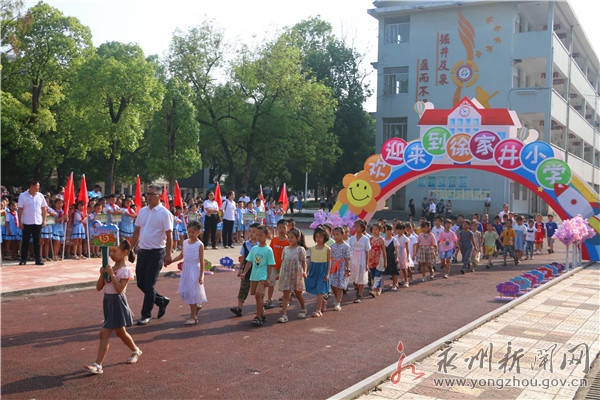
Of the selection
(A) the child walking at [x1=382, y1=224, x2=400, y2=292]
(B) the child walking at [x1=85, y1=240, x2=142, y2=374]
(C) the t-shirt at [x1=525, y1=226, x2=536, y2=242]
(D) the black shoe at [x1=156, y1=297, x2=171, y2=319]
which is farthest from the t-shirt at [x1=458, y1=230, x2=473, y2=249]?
(B) the child walking at [x1=85, y1=240, x2=142, y2=374]

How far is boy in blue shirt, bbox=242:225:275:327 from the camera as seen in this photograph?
8320 mm

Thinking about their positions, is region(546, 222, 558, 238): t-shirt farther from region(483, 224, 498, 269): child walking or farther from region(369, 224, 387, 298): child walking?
region(369, 224, 387, 298): child walking

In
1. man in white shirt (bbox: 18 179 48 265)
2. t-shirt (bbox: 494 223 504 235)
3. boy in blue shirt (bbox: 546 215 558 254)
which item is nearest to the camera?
man in white shirt (bbox: 18 179 48 265)

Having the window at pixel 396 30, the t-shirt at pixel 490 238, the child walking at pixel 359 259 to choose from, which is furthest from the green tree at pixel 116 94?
the child walking at pixel 359 259

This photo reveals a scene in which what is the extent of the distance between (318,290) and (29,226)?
7754mm

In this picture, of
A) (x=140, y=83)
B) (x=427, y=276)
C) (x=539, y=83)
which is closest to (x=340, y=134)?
(x=539, y=83)

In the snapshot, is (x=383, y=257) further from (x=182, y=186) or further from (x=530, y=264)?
(x=182, y=186)

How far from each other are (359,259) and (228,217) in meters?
9.70

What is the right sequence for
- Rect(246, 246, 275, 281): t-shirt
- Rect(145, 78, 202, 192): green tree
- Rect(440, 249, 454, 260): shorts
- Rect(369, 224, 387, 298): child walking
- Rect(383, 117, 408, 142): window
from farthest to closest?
1. Rect(383, 117, 408, 142): window
2. Rect(145, 78, 202, 192): green tree
3. Rect(440, 249, 454, 260): shorts
4. Rect(369, 224, 387, 298): child walking
5. Rect(246, 246, 275, 281): t-shirt

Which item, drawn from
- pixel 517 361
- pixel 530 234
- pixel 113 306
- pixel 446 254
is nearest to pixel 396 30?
pixel 530 234

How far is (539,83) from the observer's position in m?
43.3

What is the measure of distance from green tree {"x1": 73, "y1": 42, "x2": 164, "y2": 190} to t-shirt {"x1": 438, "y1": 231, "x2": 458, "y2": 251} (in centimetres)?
1867

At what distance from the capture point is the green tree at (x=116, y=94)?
Result: 28.0 meters

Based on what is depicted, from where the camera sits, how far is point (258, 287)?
8.34 m
